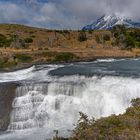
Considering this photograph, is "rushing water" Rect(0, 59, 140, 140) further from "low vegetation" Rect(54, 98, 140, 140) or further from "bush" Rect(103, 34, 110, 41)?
"bush" Rect(103, 34, 110, 41)

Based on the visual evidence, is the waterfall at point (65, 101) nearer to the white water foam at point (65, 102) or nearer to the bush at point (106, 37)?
the white water foam at point (65, 102)

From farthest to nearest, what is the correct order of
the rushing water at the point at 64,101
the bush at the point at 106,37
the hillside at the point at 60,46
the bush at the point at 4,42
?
the bush at the point at 106,37, the bush at the point at 4,42, the hillside at the point at 60,46, the rushing water at the point at 64,101

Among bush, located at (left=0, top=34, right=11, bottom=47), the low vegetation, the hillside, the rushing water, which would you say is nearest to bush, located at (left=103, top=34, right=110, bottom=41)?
the hillside

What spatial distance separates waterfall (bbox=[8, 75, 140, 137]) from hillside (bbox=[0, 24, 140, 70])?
20.6m

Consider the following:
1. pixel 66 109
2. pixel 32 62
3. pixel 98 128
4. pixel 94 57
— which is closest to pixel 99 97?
pixel 66 109

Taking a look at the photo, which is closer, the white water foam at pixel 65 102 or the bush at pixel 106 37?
the white water foam at pixel 65 102

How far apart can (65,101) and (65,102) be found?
0.08 m

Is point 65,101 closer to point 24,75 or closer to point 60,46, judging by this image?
point 24,75

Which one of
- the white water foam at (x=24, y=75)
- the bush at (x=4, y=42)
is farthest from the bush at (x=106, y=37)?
the white water foam at (x=24, y=75)

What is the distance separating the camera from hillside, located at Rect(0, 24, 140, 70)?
60.6m

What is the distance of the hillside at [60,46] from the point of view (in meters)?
60.6

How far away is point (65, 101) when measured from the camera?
32.3m

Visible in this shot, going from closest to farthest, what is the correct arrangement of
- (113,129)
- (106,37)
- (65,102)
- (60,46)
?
(113,129) → (65,102) → (60,46) → (106,37)

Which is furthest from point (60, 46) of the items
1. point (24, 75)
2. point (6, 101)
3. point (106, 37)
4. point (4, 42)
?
point (6, 101)
